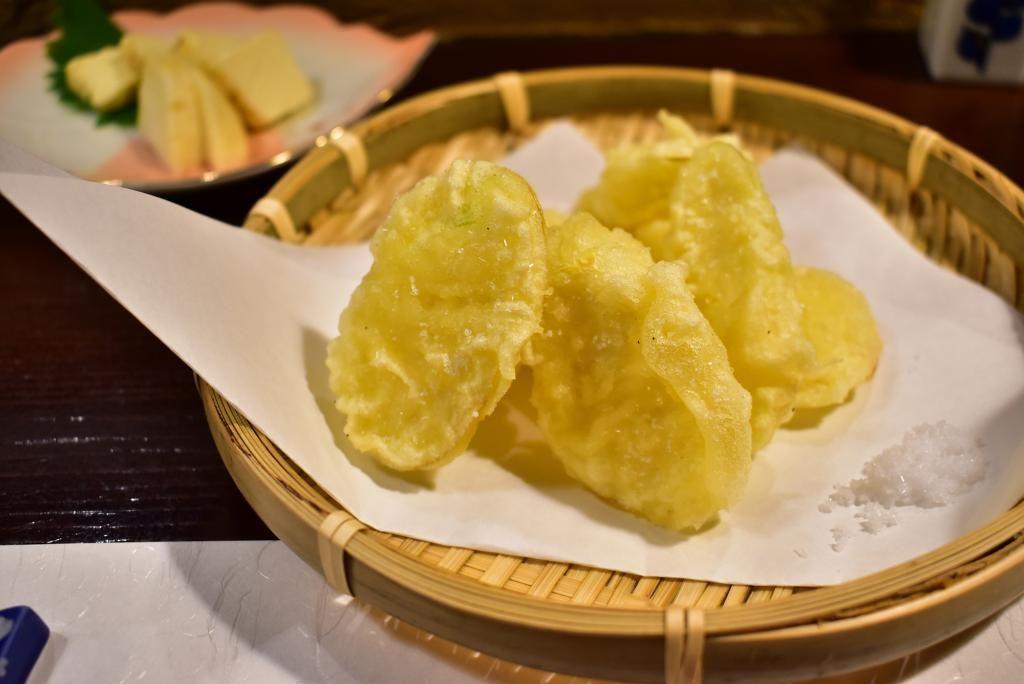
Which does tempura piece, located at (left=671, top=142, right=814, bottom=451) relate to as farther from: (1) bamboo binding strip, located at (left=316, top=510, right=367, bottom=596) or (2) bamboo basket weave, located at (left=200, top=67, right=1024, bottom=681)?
(1) bamboo binding strip, located at (left=316, top=510, right=367, bottom=596)

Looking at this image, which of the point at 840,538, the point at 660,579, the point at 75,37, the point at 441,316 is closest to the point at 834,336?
the point at 840,538

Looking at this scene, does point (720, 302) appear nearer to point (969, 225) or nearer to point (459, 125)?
point (969, 225)

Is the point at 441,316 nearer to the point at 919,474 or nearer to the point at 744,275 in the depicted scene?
the point at 744,275

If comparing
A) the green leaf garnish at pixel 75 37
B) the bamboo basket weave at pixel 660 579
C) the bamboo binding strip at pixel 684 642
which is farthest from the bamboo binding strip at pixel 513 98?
the bamboo binding strip at pixel 684 642

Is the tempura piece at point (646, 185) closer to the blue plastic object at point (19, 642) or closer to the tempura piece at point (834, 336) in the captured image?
the tempura piece at point (834, 336)

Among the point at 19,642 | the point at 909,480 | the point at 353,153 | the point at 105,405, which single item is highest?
the point at 353,153

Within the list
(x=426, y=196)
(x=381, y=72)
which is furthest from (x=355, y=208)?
(x=381, y=72)
